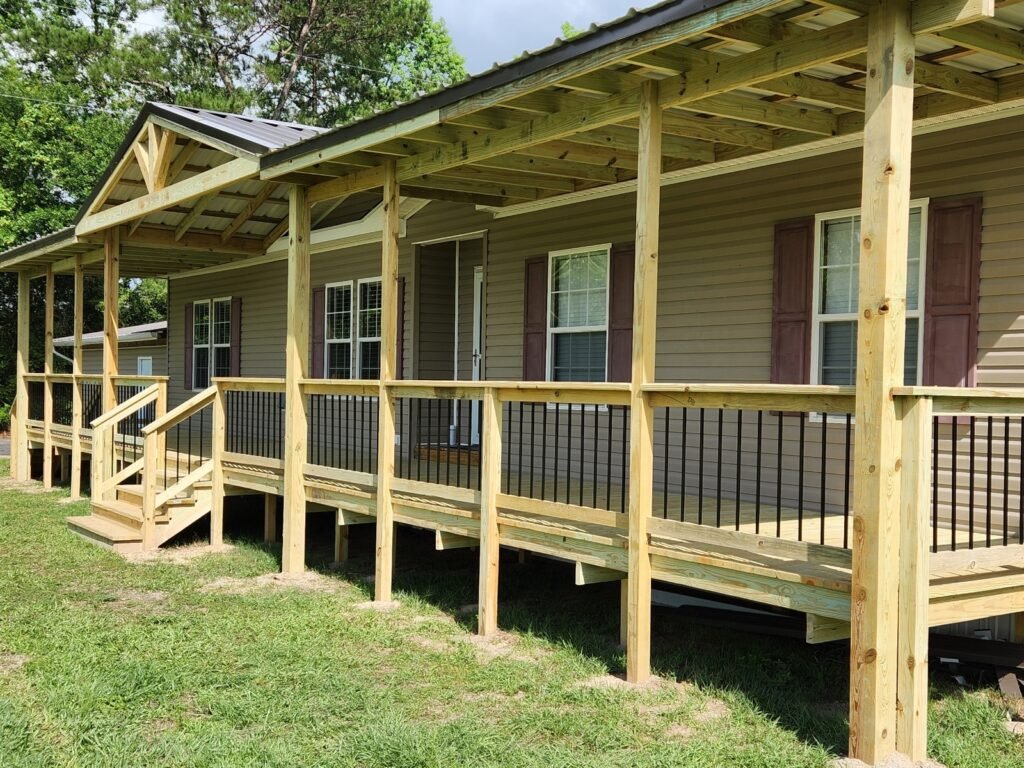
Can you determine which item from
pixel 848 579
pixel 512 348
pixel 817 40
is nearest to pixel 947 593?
pixel 848 579

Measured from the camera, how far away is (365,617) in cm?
713

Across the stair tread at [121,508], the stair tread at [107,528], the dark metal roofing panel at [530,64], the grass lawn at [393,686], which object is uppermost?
the dark metal roofing panel at [530,64]

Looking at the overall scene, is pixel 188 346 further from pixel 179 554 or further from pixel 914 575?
pixel 914 575

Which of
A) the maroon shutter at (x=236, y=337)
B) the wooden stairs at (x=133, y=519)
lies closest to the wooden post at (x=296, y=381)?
the wooden stairs at (x=133, y=519)

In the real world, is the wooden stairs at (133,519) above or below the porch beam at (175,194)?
below

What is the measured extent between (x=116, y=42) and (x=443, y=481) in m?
26.8

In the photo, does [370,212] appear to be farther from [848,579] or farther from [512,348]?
[848,579]

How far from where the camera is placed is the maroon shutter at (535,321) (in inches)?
368

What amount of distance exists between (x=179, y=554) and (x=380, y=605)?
2931 millimetres

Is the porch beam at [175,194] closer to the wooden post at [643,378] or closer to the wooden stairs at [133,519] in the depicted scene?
the wooden stairs at [133,519]

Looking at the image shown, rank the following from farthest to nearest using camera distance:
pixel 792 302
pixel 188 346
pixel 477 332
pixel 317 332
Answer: pixel 188 346
pixel 317 332
pixel 477 332
pixel 792 302

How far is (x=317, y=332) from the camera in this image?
1283cm

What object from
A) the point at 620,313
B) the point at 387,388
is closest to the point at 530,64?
the point at 387,388

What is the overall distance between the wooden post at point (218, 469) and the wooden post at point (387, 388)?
8.72 ft
